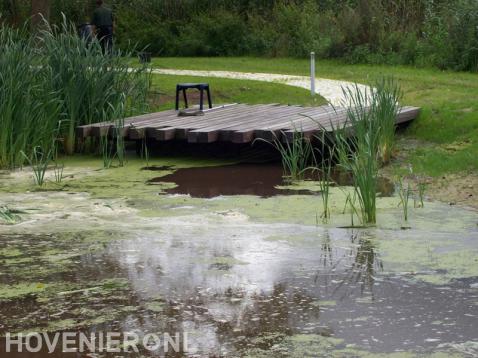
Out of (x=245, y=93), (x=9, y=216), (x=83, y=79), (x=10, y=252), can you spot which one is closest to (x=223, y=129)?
(x=83, y=79)

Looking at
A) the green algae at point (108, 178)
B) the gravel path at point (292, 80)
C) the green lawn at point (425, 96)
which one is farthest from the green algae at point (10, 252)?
the gravel path at point (292, 80)

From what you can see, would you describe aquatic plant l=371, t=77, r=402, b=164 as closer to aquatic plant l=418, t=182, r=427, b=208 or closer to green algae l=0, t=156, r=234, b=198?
aquatic plant l=418, t=182, r=427, b=208

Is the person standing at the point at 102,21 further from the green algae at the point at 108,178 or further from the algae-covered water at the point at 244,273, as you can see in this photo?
the algae-covered water at the point at 244,273

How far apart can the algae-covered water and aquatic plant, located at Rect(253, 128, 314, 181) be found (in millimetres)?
917

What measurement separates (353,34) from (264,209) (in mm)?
14901

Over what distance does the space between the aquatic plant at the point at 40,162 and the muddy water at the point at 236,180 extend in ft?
3.89

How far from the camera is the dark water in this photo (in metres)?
6.82

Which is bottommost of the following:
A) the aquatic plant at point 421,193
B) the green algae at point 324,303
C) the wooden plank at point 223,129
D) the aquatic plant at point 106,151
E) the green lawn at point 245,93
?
the green algae at point 324,303

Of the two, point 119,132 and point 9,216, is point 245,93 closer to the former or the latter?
point 119,132

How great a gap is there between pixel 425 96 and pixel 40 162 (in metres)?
6.96

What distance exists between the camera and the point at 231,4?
31016 mm

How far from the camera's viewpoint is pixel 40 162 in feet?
41.3

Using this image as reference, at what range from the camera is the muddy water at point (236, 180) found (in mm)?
11766

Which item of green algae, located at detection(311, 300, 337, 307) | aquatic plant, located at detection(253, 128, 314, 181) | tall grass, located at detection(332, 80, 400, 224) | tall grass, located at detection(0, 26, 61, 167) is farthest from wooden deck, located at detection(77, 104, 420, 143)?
green algae, located at detection(311, 300, 337, 307)
